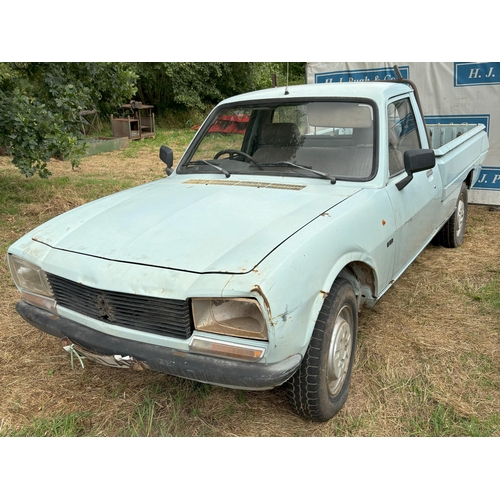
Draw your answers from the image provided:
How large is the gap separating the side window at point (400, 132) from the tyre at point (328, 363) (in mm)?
1173

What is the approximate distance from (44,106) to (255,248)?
5.34 m

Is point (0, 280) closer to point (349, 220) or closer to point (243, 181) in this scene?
point (243, 181)

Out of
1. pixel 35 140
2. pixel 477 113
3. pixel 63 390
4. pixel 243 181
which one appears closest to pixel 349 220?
pixel 243 181

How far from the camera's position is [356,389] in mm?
2996

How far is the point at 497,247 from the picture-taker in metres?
5.46

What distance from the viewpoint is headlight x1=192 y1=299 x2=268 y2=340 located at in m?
2.15

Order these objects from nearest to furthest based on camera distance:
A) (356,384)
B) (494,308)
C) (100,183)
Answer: (356,384) < (494,308) < (100,183)

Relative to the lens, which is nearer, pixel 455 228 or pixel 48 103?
pixel 455 228

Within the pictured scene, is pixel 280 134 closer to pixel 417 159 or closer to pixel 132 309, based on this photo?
pixel 417 159

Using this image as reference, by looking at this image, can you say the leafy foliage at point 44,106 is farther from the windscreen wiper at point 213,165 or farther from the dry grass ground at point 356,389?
the windscreen wiper at point 213,165

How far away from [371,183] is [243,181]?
0.88 m

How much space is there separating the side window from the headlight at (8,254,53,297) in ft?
7.70

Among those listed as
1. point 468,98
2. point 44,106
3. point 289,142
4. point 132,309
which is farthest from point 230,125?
point 468,98

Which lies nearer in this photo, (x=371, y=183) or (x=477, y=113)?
(x=371, y=183)
